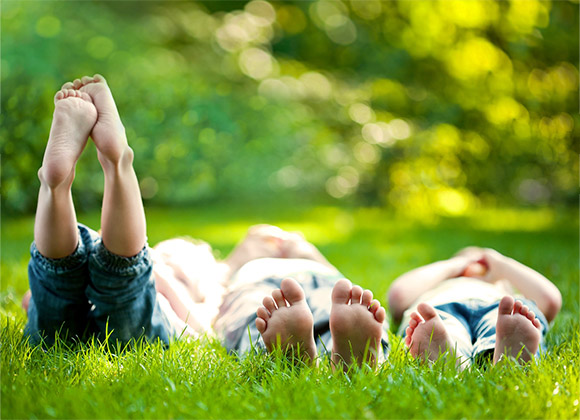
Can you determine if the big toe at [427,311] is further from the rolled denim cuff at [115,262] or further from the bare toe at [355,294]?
the rolled denim cuff at [115,262]

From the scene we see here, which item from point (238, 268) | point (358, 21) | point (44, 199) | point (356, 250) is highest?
point (358, 21)

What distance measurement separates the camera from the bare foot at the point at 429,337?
144cm

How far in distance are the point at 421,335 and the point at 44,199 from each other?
96cm

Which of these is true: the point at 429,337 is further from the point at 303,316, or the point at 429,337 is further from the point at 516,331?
the point at 303,316

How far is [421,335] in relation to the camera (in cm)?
145

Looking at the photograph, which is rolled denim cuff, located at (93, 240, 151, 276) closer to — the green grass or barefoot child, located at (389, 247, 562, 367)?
the green grass

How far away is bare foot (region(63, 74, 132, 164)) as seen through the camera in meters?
1.38

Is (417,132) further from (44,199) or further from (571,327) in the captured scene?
(44,199)

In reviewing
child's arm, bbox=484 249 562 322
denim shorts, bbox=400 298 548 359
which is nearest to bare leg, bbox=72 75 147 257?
denim shorts, bbox=400 298 548 359

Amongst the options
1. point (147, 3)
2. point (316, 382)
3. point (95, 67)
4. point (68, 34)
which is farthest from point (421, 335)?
point (147, 3)

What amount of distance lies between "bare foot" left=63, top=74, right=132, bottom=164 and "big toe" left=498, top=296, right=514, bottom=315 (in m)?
0.95

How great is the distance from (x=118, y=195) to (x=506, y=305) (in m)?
0.95

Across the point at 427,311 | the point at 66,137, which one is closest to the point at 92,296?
the point at 66,137

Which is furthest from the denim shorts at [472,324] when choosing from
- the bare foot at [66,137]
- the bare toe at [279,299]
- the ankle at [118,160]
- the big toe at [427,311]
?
the bare foot at [66,137]
